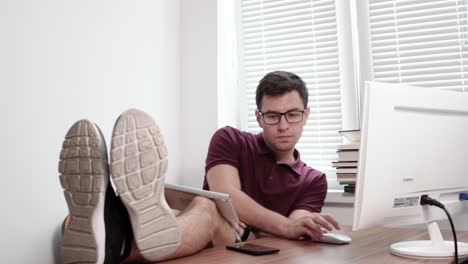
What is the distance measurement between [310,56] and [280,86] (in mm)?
714

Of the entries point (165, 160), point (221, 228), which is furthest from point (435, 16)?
point (165, 160)

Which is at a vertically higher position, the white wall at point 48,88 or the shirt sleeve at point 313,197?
the white wall at point 48,88

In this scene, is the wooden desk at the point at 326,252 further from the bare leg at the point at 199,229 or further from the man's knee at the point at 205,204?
the man's knee at the point at 205,204

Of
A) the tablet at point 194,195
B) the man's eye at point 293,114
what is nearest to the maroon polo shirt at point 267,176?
the man's eye at point 293,114

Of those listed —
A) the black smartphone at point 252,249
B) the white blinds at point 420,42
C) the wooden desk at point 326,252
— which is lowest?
the wooden desk at point 326,252

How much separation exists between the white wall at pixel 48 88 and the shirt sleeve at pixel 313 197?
90cm

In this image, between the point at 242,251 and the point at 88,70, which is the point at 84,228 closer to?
the point at 242,251

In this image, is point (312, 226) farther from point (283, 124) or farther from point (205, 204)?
point (283, 124)

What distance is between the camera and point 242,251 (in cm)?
144

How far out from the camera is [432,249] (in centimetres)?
135

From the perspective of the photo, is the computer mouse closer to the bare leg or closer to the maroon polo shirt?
Answer: the bare leg

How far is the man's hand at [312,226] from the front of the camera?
1.60 metres

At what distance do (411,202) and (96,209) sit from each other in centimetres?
80

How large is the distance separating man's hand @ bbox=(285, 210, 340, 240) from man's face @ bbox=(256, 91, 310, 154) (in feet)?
1.46
